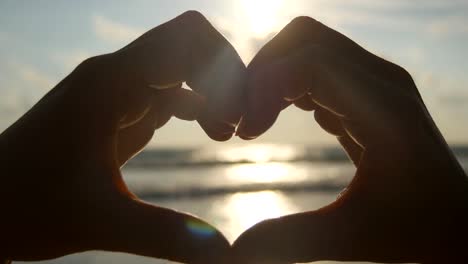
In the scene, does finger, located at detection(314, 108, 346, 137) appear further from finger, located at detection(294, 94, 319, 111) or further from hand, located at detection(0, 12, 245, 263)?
hand, located at detection(0, 12, 245, 263)

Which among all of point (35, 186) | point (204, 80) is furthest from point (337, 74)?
point (35, 186)

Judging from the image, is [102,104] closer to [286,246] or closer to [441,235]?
[286,246]

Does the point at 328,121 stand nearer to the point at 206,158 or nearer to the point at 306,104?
the point at 306,104

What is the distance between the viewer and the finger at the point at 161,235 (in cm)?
165

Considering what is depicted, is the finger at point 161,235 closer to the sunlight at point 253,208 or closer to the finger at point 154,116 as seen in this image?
the finger at point 154,116

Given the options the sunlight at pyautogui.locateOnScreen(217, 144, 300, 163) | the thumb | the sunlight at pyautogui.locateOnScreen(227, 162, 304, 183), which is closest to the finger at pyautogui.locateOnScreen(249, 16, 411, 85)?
the thumb

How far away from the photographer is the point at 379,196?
1.85m

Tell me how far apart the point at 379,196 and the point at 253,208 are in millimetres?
16271

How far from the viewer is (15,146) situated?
1.99m

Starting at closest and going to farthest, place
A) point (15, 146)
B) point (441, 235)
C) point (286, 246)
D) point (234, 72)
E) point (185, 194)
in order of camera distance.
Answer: point (286, 246), point (441, 235), point (15, 146), point (234, 72), point (185, 194)

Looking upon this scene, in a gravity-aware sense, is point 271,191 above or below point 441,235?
above

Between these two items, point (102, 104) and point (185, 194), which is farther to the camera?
point (185, 194)

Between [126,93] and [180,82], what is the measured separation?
1.24ft

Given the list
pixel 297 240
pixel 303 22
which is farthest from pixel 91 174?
pixel 303 22
